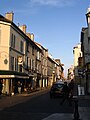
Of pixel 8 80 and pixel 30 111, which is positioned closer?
pixel 30 111

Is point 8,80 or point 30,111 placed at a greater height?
point 8,80

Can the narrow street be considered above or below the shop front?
below

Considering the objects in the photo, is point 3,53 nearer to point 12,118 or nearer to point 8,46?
point 8,46

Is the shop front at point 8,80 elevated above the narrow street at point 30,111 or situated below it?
above

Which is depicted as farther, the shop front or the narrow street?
the shop front

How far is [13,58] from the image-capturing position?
3600cm

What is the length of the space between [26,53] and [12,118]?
105ft

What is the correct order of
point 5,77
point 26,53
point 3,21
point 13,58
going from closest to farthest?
point 5,77
point 3,21
point 13,58
point 26,53

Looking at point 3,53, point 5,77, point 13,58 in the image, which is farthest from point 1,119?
point 13,58

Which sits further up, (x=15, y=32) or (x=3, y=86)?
(x=15, y=32)

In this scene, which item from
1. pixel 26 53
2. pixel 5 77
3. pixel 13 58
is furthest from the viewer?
pixel 26 53

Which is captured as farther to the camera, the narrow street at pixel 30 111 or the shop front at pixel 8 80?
the shop front at pixel 8 80

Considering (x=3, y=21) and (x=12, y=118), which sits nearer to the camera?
(x=12, y=118)

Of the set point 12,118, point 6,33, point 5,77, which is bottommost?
point 12,118
